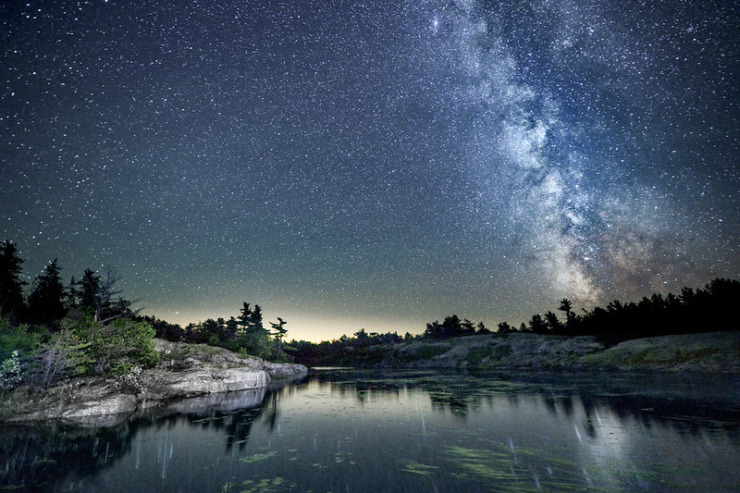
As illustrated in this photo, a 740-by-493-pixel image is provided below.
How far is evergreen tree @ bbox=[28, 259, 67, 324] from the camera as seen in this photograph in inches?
2813

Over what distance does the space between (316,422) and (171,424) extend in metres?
11.4

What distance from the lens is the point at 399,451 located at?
17938 millimetres

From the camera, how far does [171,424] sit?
2550cm

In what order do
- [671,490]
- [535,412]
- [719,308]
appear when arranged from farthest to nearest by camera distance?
[719,308] < [535,412] < [671,490]

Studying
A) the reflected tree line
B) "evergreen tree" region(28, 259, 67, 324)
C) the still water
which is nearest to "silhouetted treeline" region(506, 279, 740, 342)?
the still water

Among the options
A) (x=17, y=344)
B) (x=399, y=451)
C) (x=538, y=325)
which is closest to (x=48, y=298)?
(x=17, y=344)

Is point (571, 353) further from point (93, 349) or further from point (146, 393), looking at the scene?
point (93, 349)

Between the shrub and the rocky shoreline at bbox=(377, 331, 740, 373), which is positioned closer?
the shrub

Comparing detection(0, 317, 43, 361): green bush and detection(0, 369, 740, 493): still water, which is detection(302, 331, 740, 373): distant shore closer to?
detection(0, 369, 740, 493): still water

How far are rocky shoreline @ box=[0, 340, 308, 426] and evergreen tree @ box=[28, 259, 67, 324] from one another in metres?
42.7

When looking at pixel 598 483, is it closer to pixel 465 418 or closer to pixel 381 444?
pixel 381 444

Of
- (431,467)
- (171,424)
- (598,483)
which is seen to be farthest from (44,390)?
(598,483)

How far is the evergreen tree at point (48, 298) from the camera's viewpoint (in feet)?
234

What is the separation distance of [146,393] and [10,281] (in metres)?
59.6
